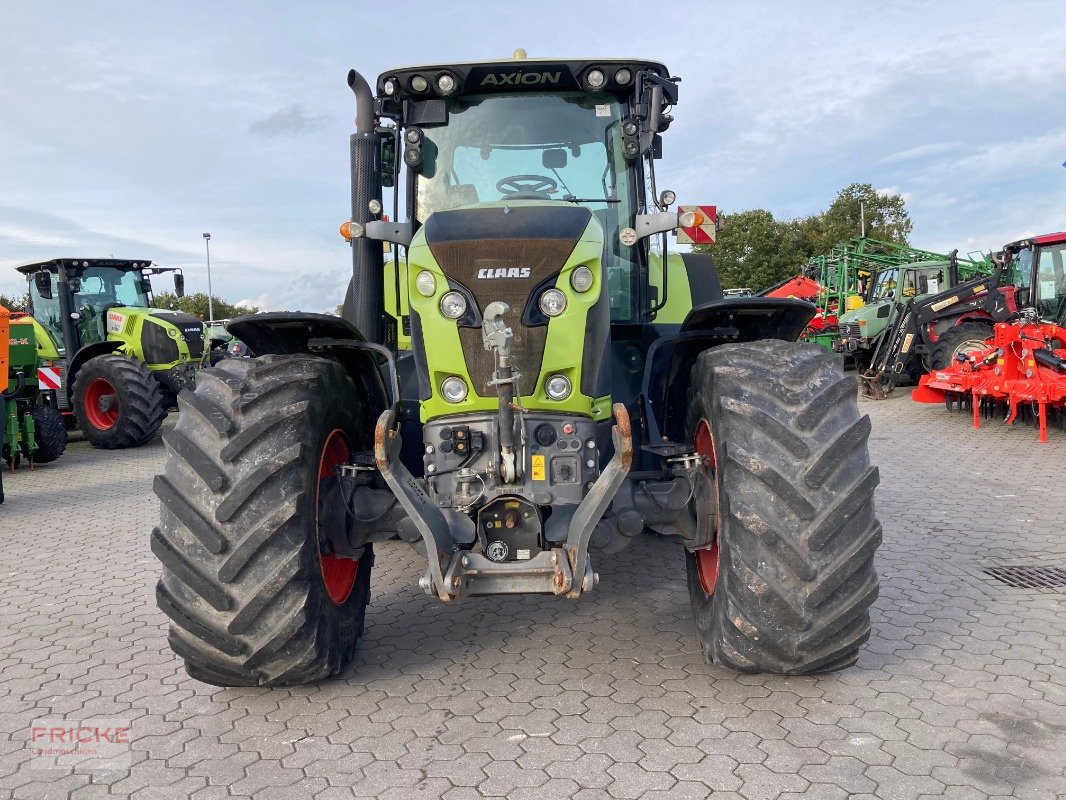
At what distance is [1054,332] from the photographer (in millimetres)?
11969

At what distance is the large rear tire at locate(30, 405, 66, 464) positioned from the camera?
1127cm

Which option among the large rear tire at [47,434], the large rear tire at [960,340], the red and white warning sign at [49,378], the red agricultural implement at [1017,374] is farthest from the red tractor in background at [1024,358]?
the red and white warning sign at [49,378]

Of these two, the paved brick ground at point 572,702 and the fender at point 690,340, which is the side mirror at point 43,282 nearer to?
the paved brick ground at point 572,702

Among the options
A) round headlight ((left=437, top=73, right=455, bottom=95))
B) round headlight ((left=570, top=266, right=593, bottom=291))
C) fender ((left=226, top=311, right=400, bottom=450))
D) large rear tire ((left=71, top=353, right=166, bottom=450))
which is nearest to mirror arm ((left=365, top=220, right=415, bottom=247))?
fender ((left=226, top=311, right=400, bottom=450))

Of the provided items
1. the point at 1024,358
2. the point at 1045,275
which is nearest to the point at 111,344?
the point at 1024,358

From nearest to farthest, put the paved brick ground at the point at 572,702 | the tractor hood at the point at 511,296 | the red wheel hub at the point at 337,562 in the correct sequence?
the paved brick ground at the point at 572,702, the tractor hood at the point at 511,296, the red wheel hub at the point at 337,562

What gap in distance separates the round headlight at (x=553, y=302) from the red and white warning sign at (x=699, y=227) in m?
1.13

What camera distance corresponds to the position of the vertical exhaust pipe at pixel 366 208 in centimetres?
466

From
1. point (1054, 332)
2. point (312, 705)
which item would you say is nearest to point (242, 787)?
point (312, 705)

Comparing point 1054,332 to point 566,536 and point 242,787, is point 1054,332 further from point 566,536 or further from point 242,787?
point 242,787

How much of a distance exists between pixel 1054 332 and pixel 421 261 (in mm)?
11156

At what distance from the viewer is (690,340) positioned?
4680 millimetres

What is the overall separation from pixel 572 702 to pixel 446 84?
3.07 meters

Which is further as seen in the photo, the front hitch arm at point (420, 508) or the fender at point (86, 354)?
the fender at point (86, 354)
